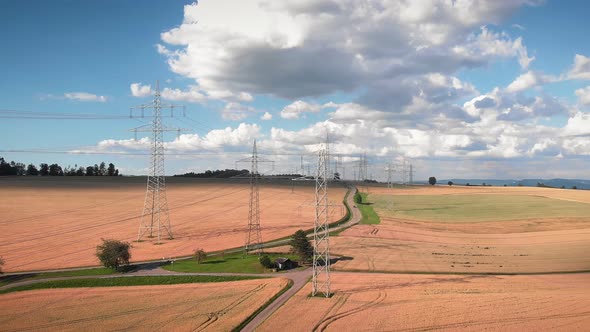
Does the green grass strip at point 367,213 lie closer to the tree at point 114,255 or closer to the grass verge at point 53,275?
the tree at point 114,255

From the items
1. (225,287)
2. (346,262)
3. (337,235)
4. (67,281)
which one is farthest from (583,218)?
(67,281)

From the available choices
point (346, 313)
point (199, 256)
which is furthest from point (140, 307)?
point (199, 256)

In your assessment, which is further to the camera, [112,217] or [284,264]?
[112,217]

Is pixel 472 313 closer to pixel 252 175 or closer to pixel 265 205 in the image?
pixel 252 175

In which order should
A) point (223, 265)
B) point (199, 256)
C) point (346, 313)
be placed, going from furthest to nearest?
point (199, 256), point (223, 265), point (346, 313)

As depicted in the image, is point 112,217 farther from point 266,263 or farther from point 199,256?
point 266,263

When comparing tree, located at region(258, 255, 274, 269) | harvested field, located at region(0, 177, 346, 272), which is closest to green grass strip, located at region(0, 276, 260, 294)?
tree, located at region(258, 255, 274, 269)

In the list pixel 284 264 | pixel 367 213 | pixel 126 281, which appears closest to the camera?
pixel 126 281

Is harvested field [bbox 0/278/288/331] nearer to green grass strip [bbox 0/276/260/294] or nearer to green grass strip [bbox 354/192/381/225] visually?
green grass strip [bbox 0/276/260/294]
